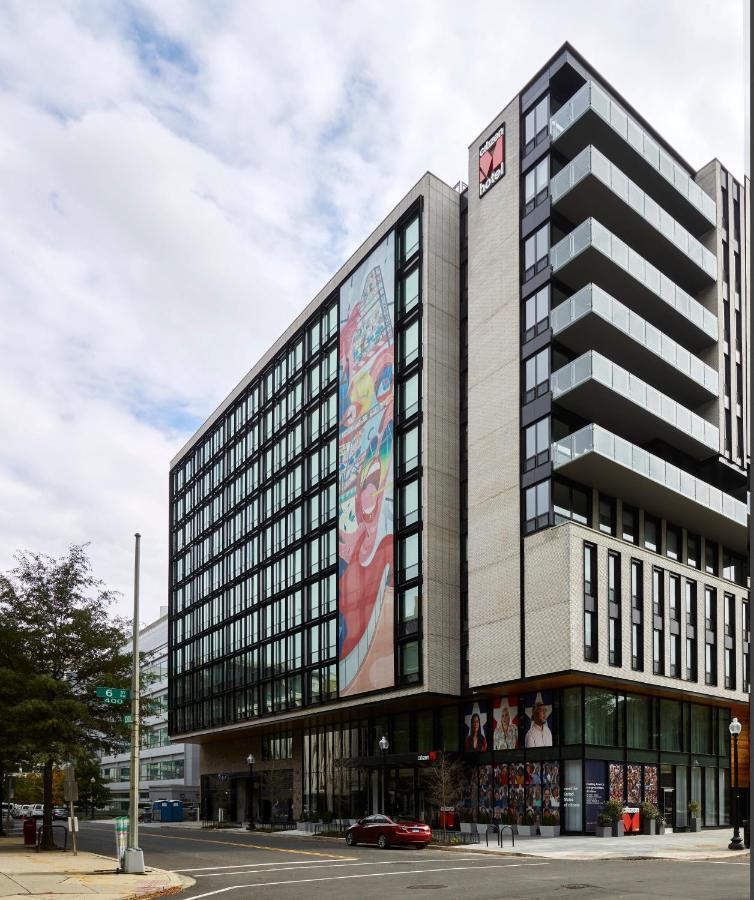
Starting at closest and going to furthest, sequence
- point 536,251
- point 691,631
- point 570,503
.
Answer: point 570,503, point 536,251, point 691,631

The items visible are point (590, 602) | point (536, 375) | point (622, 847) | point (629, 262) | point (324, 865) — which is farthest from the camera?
point (629, 262)

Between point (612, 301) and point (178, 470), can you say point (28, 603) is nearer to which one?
point (612, 301)

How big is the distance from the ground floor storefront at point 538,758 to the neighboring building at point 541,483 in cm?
15

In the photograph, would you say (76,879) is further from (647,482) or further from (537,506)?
(647,482)

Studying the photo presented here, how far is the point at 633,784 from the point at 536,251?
1042 inches

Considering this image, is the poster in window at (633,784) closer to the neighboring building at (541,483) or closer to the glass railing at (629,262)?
the neighboring building at (541,483)

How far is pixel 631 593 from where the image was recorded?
4872 centimetres

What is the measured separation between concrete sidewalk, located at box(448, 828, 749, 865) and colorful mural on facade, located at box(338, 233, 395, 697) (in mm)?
12857

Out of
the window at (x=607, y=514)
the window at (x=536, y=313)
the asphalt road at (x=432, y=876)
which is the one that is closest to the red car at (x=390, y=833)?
the asphalt road at (x=432, y=876)

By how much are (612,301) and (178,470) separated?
202 feet

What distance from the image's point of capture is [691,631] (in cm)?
5272

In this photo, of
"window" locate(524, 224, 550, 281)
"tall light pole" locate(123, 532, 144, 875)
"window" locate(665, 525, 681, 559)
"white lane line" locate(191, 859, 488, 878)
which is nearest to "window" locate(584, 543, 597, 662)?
"window" locate(665, 525, 681, 559)

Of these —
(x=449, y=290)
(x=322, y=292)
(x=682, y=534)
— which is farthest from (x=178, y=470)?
(x=682, y=534)

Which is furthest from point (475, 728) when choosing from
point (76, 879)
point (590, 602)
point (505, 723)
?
point (76, 879)
